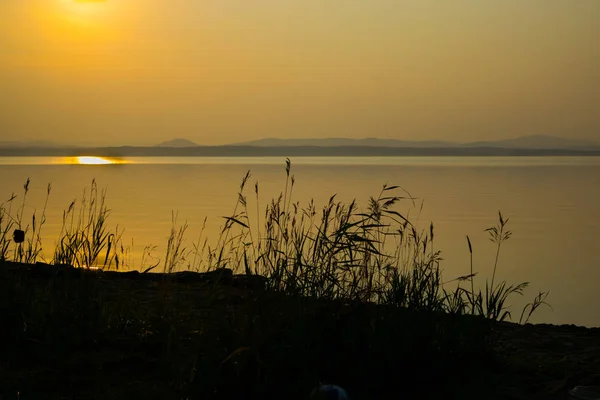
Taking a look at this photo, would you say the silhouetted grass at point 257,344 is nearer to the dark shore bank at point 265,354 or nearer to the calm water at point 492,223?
the dark shore bank at point 265,354

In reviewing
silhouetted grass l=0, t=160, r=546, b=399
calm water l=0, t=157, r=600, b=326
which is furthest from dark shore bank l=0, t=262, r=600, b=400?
calm water l=0, t=157, r=600, b=326

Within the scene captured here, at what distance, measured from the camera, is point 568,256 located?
16391mm

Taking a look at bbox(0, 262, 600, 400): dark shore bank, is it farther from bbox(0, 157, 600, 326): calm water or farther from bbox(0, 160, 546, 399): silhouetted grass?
bbox(0, 157, 600, 326): calm water

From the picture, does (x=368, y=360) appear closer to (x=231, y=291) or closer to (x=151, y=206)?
(x=231, y=291)

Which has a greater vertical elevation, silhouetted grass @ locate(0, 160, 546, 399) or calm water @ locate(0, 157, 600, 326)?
calm water @ locate(0, 157, 600, 326)

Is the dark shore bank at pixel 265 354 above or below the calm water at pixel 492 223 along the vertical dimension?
below

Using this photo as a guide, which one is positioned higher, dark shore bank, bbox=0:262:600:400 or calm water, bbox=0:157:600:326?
calm water, bbox=0:157:600:326

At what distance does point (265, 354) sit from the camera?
4.76m

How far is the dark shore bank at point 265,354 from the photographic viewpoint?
15.4ft

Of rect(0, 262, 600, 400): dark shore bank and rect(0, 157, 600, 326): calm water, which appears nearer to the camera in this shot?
rect(0, 262, 600, 400): dark shore bank

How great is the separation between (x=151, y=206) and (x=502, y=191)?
692 inches

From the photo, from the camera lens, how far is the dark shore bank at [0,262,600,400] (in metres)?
4.71

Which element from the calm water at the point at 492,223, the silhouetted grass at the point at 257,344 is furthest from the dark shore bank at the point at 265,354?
the calm water at the point at 492,223

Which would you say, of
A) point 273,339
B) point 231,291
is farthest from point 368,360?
point 231,291
